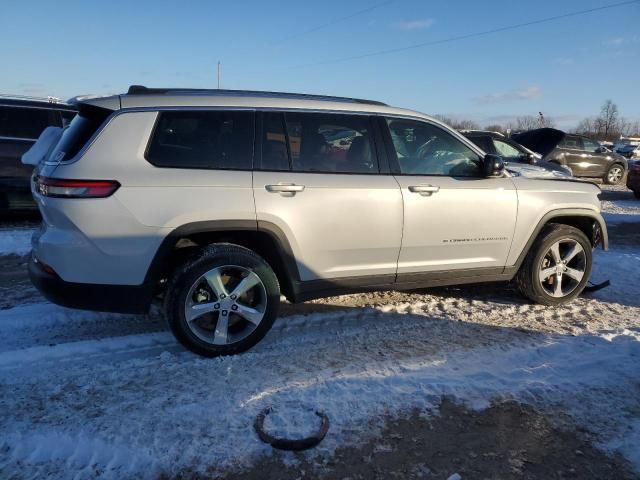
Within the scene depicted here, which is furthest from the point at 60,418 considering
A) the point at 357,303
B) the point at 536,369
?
the point at 536,369

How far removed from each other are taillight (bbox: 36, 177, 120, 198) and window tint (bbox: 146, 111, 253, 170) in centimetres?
33

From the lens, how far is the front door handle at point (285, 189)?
3641 millimetres

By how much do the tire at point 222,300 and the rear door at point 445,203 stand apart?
1.23m

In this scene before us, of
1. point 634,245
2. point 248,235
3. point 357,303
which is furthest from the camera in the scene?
point 634,245

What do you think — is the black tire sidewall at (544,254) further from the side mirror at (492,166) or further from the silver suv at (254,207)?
the side mirror at (492,166)

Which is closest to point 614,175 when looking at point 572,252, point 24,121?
point 572,252

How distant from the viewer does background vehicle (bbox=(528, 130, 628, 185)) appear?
16047 mm

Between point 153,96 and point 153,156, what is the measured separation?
0.47 meters

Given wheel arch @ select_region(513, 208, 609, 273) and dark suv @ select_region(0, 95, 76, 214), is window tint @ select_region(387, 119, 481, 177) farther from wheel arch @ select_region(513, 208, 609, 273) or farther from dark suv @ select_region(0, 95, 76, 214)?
dark suv @ select_region(0, 95, 76, 214)

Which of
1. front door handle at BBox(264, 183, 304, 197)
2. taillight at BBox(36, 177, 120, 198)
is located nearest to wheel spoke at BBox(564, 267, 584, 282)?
front door handle at BBox(264, 183, 304, 197)

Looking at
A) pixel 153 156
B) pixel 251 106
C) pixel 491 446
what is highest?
pixel 251 106

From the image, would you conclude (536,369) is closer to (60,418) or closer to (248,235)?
(248,235)

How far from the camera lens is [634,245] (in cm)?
793

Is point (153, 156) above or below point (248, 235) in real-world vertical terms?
above
